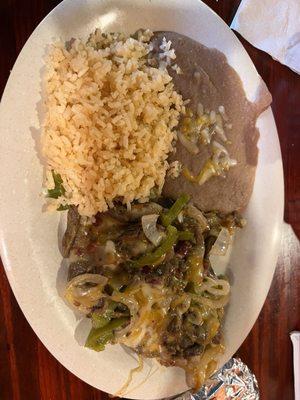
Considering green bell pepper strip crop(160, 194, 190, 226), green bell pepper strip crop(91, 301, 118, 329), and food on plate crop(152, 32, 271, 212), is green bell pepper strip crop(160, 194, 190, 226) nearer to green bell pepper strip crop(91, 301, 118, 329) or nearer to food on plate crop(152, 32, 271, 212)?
food on plate crop(152, 32, 271, 212)

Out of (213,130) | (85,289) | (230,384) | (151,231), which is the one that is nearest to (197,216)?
(151,231)

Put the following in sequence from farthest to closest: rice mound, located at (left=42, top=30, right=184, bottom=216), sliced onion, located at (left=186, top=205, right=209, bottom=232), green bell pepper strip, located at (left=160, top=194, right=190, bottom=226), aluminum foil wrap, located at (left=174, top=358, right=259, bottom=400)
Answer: aluminum foil wrap, located at (left=174, top=358, right=259, bottom=400)
sliced onion, located at (left=186, top=205, right=209, bottom=232)
green bell pepper strip, located at (left=160, top=194, right=190, bottom=226)
rice mound, located at (left=42, top=30, right=184, bottom=216)

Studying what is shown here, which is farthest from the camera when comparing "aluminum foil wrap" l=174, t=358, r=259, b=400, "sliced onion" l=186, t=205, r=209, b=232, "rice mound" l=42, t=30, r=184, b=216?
"aluminum foil wrap" l=174, t=358, r=259, b=400

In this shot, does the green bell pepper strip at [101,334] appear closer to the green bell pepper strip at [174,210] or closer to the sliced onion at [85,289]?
the sliced onion at [85,289]

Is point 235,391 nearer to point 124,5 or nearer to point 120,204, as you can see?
point 120,204

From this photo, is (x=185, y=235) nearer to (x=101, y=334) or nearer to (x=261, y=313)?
(x=101, y=334)

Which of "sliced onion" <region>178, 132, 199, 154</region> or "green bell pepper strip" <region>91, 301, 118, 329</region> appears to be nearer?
"green bell pepper strip" <region>91, 301, 118, 329</region>

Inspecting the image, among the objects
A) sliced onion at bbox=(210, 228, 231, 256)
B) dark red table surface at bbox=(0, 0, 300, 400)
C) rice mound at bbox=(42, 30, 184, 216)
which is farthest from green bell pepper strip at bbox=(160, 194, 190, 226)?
dark red table surface at bbox=(0, 0, 300, 400)

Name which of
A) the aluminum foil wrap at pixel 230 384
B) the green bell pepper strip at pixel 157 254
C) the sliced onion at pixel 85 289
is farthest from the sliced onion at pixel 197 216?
the aluminum foil wrap at pixel 230 384
